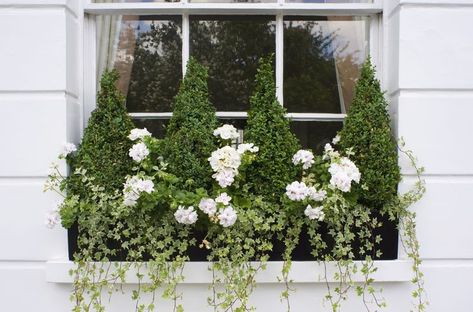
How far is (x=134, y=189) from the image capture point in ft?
7.38

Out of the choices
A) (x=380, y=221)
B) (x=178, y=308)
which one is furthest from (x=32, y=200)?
(x=380, y=221)

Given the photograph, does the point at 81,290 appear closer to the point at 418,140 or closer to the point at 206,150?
the point at 206,150

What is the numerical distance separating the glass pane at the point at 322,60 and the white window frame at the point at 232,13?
40 mm

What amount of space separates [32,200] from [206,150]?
83 centimetres

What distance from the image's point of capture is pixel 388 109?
2.60m

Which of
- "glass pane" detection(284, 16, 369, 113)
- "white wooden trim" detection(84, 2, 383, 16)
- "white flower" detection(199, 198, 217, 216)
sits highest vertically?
"white wooden trim" detection(84, 2, 383, 16)

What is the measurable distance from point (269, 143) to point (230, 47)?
2.08ft

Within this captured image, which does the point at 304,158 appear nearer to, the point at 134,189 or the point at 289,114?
the point at 289,114

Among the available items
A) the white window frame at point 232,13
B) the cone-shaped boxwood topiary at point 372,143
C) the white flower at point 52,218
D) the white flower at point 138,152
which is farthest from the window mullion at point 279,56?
the white flower at point 52,218

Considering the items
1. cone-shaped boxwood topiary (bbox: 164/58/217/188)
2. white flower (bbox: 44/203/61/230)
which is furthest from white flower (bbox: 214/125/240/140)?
white flower (bbox: 44/203/61/230)

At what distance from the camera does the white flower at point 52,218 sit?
91.3 inches

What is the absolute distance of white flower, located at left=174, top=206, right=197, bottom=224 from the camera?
7.30ft

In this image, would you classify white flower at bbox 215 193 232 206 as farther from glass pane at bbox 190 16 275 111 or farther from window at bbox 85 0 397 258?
glass pane at bbox 190 16 275 111

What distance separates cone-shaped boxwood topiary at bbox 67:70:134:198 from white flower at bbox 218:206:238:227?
52cm
